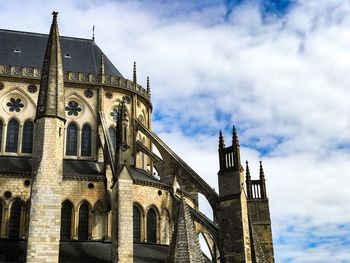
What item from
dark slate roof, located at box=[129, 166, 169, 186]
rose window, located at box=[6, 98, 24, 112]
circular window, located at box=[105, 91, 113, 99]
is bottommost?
dark slate roof, located at box=[129, 166, 169, 186]

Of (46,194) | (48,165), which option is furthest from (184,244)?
(48,165)

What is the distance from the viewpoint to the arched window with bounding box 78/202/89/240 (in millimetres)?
27891

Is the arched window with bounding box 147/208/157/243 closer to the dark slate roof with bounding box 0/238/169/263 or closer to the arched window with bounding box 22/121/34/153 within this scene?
the dark slate roof with bounding box 0/238/169/263

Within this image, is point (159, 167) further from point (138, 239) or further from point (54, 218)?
point (54, 218)

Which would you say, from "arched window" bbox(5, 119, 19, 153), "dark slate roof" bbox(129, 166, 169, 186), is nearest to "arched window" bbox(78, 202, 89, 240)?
"dark slate roof" bbox(129, 166, 169, 186)

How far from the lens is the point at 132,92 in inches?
1436

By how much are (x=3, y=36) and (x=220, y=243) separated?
846 inches

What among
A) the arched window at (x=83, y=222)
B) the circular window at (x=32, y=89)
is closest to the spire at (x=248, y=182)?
the arched window at (x=83, y=222)

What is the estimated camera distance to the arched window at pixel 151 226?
2919cm

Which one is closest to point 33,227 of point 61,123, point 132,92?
point 61,123

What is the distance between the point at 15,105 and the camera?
33.1 metres

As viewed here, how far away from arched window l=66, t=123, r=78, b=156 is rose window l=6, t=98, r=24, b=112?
10.8 ft

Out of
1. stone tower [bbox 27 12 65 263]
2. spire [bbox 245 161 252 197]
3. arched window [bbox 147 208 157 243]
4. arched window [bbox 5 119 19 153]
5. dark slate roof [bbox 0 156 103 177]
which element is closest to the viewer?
stone tower [bbox 27 12 65 263]

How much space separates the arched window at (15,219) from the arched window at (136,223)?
19.8 ft
